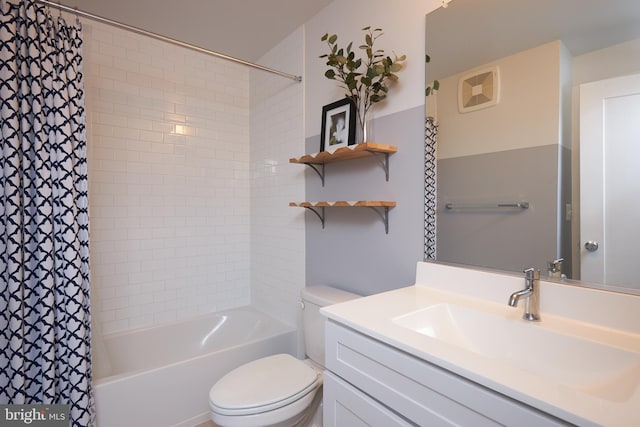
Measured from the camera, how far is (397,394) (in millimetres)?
843

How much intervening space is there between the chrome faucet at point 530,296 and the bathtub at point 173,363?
159 centimetres

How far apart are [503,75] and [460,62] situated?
21 centimetres

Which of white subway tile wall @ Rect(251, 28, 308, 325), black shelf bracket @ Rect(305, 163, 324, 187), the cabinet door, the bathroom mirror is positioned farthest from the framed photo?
the cabinet door

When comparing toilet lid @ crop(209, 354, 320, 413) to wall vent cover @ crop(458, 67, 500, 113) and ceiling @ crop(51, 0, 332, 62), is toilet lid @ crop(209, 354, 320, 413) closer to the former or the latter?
wall vent cover @ crop(458, 67, 500, 113)

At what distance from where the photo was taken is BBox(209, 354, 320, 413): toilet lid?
1.27 m

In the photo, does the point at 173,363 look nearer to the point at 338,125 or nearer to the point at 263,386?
the point at 263,386

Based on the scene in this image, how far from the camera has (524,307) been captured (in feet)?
3.44

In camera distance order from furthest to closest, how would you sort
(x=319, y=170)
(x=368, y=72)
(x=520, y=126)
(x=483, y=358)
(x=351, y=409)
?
(x=319, y=170)
(x=368, y=72)
(x=520, y=126)
(x=351, y=409)
(x=483, y=358)

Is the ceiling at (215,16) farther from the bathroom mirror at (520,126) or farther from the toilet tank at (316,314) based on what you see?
the toilet tank at (316,314)

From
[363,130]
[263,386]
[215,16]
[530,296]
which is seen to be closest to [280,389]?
[263,386]

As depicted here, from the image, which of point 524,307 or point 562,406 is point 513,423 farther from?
point 524,307

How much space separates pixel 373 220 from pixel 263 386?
96 centimetres

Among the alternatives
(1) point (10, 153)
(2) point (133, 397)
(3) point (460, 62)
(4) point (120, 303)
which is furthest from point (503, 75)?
(4) point (120, 303)

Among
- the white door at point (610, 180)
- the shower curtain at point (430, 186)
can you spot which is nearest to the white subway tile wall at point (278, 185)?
the shower curtain at point (430, 186)
